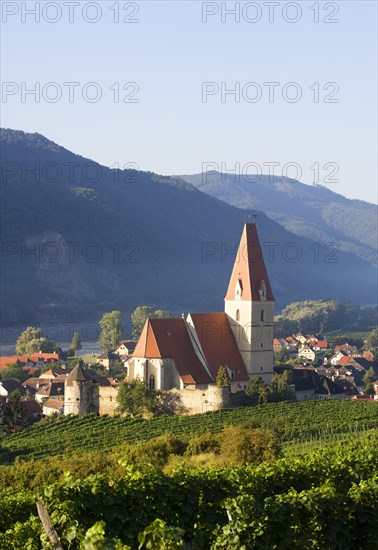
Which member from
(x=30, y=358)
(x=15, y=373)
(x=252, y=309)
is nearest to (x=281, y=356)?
(x=30, y=358)

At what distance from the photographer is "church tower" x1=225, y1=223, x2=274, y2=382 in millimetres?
68562

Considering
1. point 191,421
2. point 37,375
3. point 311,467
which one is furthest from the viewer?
point 37,375

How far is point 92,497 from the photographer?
71.8ft

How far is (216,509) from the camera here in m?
Result: 23.6

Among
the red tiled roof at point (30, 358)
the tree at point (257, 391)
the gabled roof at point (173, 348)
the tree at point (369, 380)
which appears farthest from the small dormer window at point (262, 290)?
the red tiled roof at point (30, 358)

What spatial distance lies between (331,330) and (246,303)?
107 meters

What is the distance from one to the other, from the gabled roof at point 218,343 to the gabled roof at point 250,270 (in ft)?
6.15

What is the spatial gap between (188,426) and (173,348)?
9.62 meters

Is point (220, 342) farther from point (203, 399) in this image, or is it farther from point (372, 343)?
point (372, 343)

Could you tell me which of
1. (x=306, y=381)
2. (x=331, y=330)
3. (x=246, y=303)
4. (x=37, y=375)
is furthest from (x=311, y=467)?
(x=331, y=330)

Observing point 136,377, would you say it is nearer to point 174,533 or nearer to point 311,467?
point 311,467

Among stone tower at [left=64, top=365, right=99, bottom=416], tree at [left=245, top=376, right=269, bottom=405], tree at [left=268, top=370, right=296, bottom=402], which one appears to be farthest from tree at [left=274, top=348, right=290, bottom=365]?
stone tower at [left=64, top=365, right=99, bottom=416]

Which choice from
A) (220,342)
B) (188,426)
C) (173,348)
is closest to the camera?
(188,426)

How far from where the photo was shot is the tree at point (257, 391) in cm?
6481
